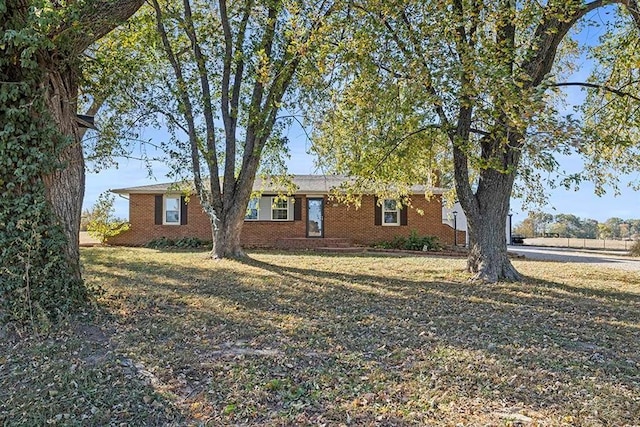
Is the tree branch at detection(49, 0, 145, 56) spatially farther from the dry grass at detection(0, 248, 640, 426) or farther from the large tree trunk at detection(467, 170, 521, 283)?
the large tree trunk at detection(467, 170, 521, 283)

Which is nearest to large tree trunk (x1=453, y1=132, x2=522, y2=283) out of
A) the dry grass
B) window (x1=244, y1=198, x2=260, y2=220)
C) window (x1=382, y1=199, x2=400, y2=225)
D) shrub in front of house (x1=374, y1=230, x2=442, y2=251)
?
the dry grass

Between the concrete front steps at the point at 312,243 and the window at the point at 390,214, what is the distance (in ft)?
6.09

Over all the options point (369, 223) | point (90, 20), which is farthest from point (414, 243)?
point (90, 20)

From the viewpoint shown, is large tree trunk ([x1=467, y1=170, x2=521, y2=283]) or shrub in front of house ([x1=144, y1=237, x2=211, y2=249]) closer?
→ large tree trunk ([x1=467, y1=170, x2=521, y2=283])

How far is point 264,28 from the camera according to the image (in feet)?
34.0

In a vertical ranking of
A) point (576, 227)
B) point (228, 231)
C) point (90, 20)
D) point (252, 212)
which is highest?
point (90, 20)

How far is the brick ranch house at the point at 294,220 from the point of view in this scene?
17.6 m

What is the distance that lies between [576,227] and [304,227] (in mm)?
41923

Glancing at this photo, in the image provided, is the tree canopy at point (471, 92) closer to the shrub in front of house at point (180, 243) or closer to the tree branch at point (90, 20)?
the tree branch at point (90, 20)

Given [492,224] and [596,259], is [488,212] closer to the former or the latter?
[492,224]

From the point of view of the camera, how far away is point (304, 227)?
1775 cm

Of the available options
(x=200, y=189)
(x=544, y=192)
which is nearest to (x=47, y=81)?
(x=200, y=189)

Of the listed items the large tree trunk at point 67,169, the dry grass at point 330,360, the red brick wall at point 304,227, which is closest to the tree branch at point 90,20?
the large tree trunk at point 67,169

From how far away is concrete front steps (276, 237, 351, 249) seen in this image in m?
16.9
